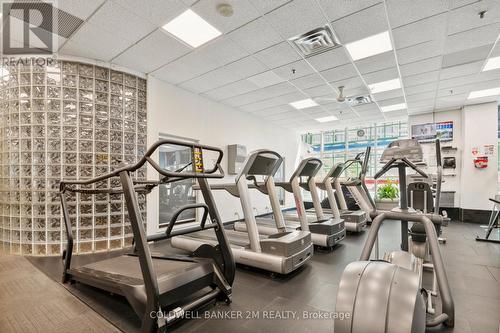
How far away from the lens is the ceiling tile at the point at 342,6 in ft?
8.99

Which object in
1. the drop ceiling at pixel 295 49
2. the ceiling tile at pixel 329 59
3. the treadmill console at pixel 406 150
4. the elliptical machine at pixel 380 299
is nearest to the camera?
the elliptical machine at pixel 380 299

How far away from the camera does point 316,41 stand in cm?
349

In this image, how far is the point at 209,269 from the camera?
2.23 m

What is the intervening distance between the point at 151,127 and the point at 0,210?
8.95 ft

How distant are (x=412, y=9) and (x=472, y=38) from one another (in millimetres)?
1389

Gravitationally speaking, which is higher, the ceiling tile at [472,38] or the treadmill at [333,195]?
the ceiling tile at [472,38]

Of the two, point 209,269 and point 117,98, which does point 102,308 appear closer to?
point 209,269

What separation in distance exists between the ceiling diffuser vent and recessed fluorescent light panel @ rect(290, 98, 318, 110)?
2.30 metres

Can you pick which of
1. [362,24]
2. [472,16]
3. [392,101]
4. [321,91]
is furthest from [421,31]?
[392,101]

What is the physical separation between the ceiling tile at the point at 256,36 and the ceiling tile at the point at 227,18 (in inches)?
4.0

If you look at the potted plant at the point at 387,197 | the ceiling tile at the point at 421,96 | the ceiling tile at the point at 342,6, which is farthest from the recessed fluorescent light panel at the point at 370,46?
the potted plant at the point at 387,197

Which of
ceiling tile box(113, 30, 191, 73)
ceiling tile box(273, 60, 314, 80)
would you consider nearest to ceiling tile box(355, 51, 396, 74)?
ceiling tile box(273, 60, 314, 80)

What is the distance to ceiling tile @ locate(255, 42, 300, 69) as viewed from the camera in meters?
3.71

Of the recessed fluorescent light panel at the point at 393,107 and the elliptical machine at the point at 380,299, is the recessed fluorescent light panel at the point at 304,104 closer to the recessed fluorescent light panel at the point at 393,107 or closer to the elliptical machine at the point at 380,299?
the recessed fluorescent light panel at the point at 393,107
